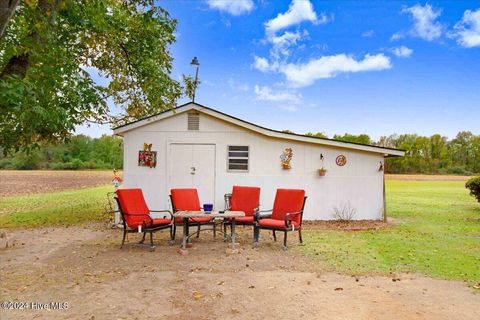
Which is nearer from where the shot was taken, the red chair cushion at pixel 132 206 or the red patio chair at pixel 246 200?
the red chair cushion at pixel 132 206

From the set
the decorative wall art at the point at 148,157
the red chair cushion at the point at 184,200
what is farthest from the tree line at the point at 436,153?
the red chair cushion at the point at 184,200

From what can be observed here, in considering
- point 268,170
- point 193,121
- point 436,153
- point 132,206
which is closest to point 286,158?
point 268,170

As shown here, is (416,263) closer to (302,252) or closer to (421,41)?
(302,252)

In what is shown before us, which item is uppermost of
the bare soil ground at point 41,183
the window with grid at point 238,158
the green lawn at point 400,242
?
the window with grid at point 238,158

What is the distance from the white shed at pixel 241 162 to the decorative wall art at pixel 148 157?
40 millimetres

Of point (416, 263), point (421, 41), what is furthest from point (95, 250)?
point (421, 41)

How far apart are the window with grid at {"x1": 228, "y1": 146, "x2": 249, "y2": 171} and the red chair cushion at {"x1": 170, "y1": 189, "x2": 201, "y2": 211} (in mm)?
2094

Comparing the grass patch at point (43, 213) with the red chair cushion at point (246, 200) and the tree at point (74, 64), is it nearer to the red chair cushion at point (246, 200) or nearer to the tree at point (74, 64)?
the tree at point (74, 64)

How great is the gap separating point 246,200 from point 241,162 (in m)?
2.05

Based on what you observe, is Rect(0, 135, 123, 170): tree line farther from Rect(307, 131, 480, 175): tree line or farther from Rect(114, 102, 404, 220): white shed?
Rect(114, 102, 404, 220): white shed

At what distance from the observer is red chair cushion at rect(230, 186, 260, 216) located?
7941mm

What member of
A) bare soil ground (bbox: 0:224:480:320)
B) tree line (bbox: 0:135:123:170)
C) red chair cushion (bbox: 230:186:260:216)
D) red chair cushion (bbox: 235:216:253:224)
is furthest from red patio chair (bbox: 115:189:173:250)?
tree line (bbox: 0:135:123:170)

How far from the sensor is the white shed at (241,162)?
9664 mm

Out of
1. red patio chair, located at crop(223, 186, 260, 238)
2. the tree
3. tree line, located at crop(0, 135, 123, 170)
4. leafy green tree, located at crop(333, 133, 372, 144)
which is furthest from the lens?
tree line, located at crop(0, 135, 123, 170)
